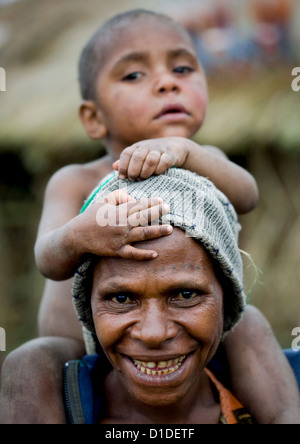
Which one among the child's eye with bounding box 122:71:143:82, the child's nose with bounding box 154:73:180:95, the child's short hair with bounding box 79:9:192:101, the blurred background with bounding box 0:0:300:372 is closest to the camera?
the child's nose with bounding box 154:73:180:95

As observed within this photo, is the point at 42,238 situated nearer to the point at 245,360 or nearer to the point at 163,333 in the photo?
the point at 163,333

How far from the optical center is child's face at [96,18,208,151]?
10.3 ft

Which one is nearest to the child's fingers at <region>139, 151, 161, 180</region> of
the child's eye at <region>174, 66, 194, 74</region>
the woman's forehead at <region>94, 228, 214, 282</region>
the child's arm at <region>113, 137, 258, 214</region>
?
the child's arm at <region>113, 137, 258, 214</region>

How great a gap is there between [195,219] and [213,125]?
3496mm

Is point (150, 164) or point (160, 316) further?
point (150, 164)

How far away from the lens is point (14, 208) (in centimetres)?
672

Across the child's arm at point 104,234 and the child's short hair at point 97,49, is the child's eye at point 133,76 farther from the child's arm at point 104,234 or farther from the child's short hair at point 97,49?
the child's arm at point 104,234

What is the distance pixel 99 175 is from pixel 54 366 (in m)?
1.22

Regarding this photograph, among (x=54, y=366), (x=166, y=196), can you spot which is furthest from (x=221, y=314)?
(x=54, y=366)

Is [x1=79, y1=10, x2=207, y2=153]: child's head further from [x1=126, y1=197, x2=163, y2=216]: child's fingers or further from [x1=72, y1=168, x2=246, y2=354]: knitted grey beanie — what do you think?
[x1=126, y1=197, x2=163, y2=216]: child's fingers

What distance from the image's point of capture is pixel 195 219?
2.26m

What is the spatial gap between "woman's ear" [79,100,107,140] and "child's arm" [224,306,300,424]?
4.26 ft

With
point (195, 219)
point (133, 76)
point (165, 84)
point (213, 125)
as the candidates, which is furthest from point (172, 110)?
point (213, 125)

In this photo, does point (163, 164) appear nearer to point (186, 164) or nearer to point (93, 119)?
point (186, 164)
